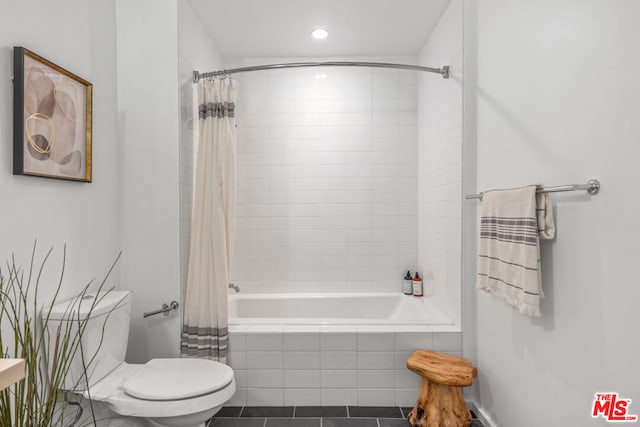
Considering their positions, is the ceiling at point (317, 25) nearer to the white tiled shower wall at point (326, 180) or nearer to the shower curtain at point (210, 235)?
the white tiled shower wall at point (326, 180)

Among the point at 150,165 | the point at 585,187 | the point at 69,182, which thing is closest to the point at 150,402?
the point at 69,182

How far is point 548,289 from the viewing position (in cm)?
149

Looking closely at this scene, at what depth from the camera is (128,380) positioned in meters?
1.67

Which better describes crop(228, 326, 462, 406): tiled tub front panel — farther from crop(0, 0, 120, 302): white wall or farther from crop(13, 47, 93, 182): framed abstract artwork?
crop(13, 47, 93, 182): framed abstract artwork

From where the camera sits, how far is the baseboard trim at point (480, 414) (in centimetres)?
196

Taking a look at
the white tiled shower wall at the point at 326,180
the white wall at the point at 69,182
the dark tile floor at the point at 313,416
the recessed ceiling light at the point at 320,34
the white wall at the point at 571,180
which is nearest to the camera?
the white wall at the point at 571,180

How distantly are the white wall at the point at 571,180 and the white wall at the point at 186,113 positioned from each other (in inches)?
68.6

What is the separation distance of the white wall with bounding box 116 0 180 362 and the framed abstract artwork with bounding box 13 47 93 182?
0.32 meters

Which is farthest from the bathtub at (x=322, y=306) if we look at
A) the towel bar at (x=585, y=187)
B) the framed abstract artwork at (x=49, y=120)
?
the towel bar at (x=585, y=187)

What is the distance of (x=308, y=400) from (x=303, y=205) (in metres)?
1.53

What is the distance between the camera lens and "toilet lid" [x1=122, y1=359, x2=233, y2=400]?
1.57 m

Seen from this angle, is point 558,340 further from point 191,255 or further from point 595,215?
point 191,255

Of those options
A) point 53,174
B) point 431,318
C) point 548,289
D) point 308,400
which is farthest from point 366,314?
point 53,174

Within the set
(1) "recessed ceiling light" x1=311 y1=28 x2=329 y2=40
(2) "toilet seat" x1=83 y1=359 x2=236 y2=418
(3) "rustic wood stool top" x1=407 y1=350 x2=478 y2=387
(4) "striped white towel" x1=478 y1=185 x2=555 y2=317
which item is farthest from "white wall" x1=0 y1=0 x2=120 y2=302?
(4) "striped white towel" x1=478 y1=185 x2=555 y2=317
